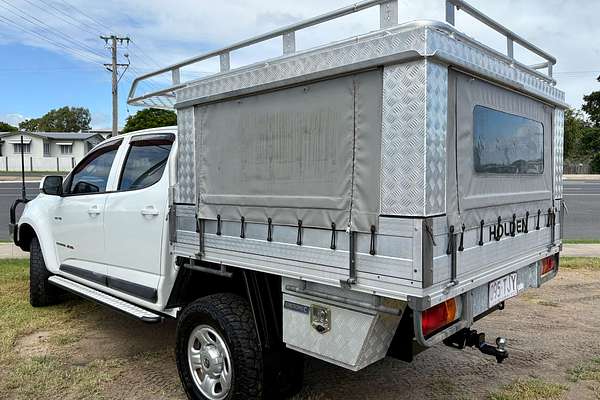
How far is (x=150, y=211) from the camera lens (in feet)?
13.0

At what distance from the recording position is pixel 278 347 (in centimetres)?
321

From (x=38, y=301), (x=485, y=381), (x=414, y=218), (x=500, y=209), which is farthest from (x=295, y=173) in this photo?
(x=38, y=301)

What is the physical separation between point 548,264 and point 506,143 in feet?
4.02

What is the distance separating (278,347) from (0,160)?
5329cm

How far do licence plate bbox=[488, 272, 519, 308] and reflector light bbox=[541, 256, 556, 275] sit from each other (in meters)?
0.61

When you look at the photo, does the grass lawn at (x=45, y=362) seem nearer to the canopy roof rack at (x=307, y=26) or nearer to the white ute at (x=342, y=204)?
the white ute at (x=342, y=204)

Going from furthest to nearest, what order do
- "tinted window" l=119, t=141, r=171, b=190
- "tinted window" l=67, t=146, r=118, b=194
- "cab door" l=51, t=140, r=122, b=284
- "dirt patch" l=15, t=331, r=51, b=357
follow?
"tinted window" l=67, t=146, r=118, b=194, "cab door" l=51, t=140, r=122, b=284, "dirt patch" l=15, t=331, r=51, b=357, "tinted window" l=119, t=141, r=171, b=190

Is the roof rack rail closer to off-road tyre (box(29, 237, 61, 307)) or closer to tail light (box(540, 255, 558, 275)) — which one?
tail light (box(540, 255, 558, 275))

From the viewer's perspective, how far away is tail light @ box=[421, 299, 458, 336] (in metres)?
2.65

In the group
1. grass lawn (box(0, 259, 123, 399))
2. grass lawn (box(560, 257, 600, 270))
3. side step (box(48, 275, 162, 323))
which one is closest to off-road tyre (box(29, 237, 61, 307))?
grass lawn (box(0, 259, 123, 399))

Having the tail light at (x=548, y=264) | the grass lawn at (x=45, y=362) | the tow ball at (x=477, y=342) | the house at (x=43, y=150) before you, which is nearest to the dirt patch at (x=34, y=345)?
the grass lawn at (x=45, y=362)

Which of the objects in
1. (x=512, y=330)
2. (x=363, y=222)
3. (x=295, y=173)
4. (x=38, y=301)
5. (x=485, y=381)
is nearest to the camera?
(x=363, y=222)

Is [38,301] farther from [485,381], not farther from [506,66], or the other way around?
[506,66]

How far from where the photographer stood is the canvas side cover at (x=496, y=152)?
284cm
